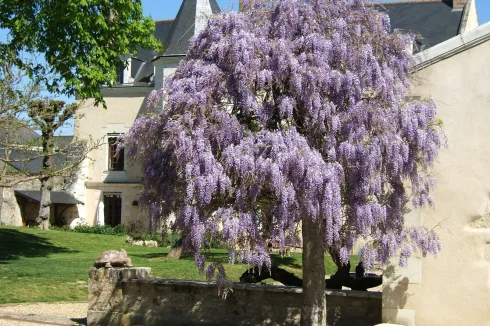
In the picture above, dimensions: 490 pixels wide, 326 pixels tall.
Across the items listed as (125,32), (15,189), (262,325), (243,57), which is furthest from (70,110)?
(15,189)

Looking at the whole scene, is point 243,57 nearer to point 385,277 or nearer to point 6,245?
point 385,277

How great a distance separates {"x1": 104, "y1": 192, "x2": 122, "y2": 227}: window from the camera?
1251 inches

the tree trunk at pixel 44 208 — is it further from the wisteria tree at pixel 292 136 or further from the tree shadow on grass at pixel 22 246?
the wisteria tree at pixel 292 136

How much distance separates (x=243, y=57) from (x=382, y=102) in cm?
164

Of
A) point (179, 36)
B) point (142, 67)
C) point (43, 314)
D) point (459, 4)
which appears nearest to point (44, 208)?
point (179, 36)

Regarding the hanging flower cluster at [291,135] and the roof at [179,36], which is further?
the roof at [179,36]

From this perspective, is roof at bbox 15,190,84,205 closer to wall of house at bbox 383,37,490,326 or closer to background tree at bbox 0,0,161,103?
background tree at bbox 0,0,161,103

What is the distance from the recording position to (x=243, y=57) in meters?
7.25

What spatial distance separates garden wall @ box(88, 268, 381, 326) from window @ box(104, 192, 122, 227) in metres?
21.3

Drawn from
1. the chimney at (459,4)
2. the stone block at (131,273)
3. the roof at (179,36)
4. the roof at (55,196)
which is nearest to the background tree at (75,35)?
the stone block at (131,273)

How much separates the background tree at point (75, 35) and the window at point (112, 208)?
1439cm

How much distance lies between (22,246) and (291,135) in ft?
49.4

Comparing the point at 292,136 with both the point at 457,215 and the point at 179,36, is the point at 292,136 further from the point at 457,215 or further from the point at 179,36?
the point at 179,36

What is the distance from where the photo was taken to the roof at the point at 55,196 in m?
29.6
